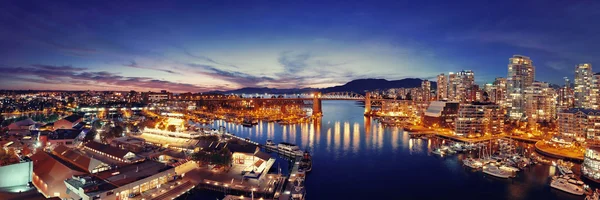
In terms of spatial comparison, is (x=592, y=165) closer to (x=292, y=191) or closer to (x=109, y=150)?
(x=292, y=191)

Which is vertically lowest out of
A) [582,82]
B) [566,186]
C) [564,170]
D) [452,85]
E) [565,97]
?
[566,186]

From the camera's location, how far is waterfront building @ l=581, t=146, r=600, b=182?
8812 mm

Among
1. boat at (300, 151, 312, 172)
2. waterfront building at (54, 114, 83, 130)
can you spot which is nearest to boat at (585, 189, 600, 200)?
boat at (300, 151, 312, 172)

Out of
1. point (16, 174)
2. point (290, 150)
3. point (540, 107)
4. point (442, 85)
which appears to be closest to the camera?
point (16, 174)

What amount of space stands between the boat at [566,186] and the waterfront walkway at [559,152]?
3699 millimetres

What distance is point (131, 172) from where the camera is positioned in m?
7.20

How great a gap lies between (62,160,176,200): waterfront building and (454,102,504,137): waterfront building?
570 inches

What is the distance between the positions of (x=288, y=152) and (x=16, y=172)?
7819 millimetres

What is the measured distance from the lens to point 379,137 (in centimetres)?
1714

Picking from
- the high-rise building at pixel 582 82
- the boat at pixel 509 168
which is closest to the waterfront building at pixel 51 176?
the boat at pixel 509 168

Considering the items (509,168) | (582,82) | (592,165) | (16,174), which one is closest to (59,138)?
(16,174)

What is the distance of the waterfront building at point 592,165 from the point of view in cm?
881

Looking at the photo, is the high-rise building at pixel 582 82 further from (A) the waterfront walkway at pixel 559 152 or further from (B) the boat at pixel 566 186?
(B) the boat at pixel 566 186

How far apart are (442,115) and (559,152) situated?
8.15m
